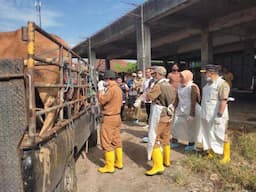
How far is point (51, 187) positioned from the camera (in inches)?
79.4

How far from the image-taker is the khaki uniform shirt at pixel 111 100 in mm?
3910

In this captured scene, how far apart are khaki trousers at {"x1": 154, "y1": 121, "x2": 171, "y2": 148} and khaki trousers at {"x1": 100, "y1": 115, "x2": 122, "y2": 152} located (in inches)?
24.7

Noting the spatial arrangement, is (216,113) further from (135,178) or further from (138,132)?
(138,132)

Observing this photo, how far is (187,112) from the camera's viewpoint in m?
4.94

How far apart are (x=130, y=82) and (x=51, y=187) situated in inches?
274

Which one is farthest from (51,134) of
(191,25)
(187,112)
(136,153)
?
(191,25)

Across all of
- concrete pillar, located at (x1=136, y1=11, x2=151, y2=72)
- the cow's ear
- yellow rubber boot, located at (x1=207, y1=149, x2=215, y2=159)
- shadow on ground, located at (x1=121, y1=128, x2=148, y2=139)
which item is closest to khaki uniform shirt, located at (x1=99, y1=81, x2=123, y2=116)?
yellow rubber boot, located at (x1=207, y1=149, x2=215, y2=159)

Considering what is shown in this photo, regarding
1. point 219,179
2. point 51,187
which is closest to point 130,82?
point 219,179

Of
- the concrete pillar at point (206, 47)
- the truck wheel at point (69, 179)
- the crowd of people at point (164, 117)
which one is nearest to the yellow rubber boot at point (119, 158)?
the crowd of people at point (164, 117)

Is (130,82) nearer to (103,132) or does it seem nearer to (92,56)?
(103,132)

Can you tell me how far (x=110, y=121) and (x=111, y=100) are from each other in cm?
32

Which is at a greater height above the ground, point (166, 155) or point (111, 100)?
point (111, 100)

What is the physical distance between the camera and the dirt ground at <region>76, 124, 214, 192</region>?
344cm

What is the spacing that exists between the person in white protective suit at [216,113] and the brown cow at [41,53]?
2317 mm
